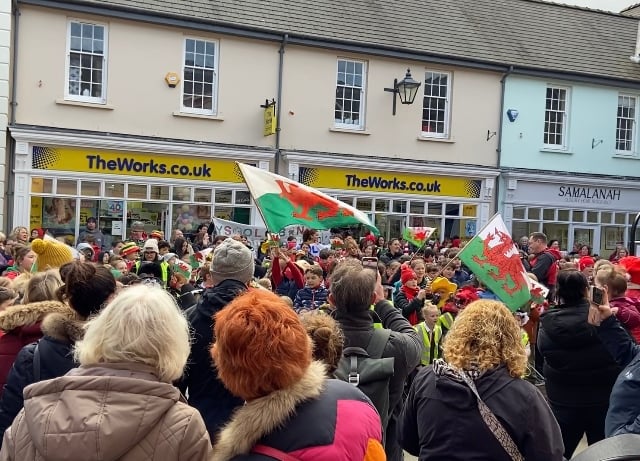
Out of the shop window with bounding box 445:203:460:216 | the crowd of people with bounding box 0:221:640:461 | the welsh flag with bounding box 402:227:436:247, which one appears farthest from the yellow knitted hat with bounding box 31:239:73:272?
the shop window with bounding box 445:203:460:216

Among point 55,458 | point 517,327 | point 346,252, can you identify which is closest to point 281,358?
point 55,458

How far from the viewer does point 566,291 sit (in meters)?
4.75

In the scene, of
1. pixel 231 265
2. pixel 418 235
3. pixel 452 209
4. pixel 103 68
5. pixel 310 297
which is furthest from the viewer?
pixel 452 209

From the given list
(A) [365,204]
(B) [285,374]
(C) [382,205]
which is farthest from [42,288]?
(C) [382,205]

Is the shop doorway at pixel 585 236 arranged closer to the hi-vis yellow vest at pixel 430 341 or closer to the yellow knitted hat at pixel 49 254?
the hi-vis yellow vest at pixel 430 341

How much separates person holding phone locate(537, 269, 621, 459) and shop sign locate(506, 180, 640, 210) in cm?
1570

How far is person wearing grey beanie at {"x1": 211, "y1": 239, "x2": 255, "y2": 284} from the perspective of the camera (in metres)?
3.85

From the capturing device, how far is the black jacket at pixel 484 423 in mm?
2910

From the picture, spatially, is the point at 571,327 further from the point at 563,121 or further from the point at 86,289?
the point at 563,121

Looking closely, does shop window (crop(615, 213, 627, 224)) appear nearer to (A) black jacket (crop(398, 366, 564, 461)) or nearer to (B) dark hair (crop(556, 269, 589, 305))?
(B) dark hair (crop(556, 269, 589, 305))

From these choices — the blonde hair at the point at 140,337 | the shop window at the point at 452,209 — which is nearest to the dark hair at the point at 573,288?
the blonde hair at the point at 140,337

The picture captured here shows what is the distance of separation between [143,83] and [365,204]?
6643 millimetres

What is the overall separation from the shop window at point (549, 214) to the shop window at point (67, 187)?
13.3 metres

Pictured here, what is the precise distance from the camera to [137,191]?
16.6 metres
